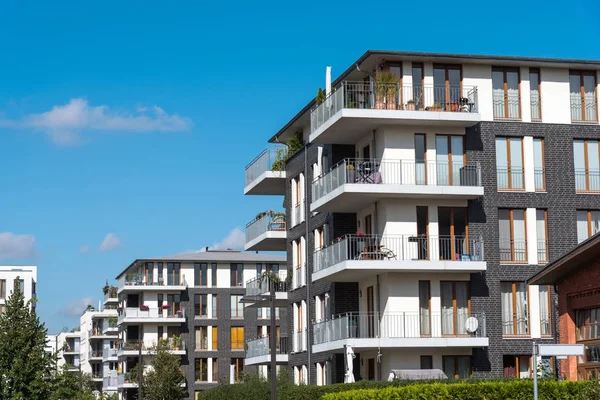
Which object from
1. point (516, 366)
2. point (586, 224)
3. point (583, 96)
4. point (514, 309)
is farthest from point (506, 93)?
point (516, 366)

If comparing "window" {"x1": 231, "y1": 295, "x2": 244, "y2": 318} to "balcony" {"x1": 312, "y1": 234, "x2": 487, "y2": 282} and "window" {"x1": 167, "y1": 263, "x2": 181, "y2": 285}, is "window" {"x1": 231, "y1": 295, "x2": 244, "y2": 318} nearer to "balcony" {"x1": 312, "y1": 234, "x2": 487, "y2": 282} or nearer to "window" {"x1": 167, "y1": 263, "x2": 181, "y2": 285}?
"window" {"x1": 167, "y1": 263, "x2": 181, "y2": 285}

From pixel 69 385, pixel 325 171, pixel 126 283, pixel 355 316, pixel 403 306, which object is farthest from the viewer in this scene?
pixel 126 283

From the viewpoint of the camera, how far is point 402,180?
139 feet

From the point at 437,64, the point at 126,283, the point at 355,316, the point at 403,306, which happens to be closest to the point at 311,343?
the point at 355,316

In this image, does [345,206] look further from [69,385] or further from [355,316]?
[69,385]

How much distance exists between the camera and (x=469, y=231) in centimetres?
4284

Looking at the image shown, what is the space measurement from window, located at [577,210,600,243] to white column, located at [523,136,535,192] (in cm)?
240

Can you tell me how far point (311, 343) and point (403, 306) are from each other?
824cm

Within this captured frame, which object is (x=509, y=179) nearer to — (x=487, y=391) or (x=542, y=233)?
(x=542, y=233)

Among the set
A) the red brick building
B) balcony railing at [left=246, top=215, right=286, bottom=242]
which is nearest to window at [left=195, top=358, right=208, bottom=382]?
balcony railing at [left=246, top=215, right=286, bottom=242]

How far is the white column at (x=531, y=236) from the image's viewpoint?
43.2 meters

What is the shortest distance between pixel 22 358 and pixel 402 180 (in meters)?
23.1

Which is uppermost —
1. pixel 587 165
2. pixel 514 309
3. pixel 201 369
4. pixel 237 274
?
pixel 587 165

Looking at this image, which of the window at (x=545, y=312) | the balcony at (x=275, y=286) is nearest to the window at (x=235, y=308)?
the balcony at (x=275, y=286)
